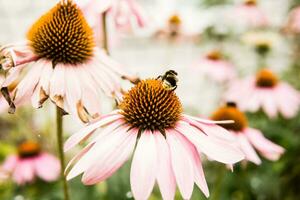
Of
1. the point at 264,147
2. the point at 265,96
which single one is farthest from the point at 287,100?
the point at 264,147

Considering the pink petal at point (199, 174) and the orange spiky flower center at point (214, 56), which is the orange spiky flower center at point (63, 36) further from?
the orange spiky flower center at point (214, 56)

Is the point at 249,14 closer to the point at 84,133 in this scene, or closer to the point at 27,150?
the point at 27,150

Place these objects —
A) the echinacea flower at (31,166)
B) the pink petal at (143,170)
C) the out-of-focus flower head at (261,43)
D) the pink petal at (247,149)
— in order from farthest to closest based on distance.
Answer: the out-of-focus flower head at (261,43), the echinacea flower at (31,166), the pink petal at (247,149), the pink petal at (143,170)

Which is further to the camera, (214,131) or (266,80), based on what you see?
(266,80)

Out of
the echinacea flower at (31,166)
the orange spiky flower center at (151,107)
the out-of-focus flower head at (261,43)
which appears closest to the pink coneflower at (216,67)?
the out-of-focus flower head at (261,43)

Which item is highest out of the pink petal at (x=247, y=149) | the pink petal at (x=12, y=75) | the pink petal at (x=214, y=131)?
the pink petal at (x=12, y=75)

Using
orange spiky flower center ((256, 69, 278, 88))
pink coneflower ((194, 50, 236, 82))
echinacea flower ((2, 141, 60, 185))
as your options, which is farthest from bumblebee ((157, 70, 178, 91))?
pink coneflower ((194, 50, 236, 82))

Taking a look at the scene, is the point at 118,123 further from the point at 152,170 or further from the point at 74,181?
the point at 74,181
